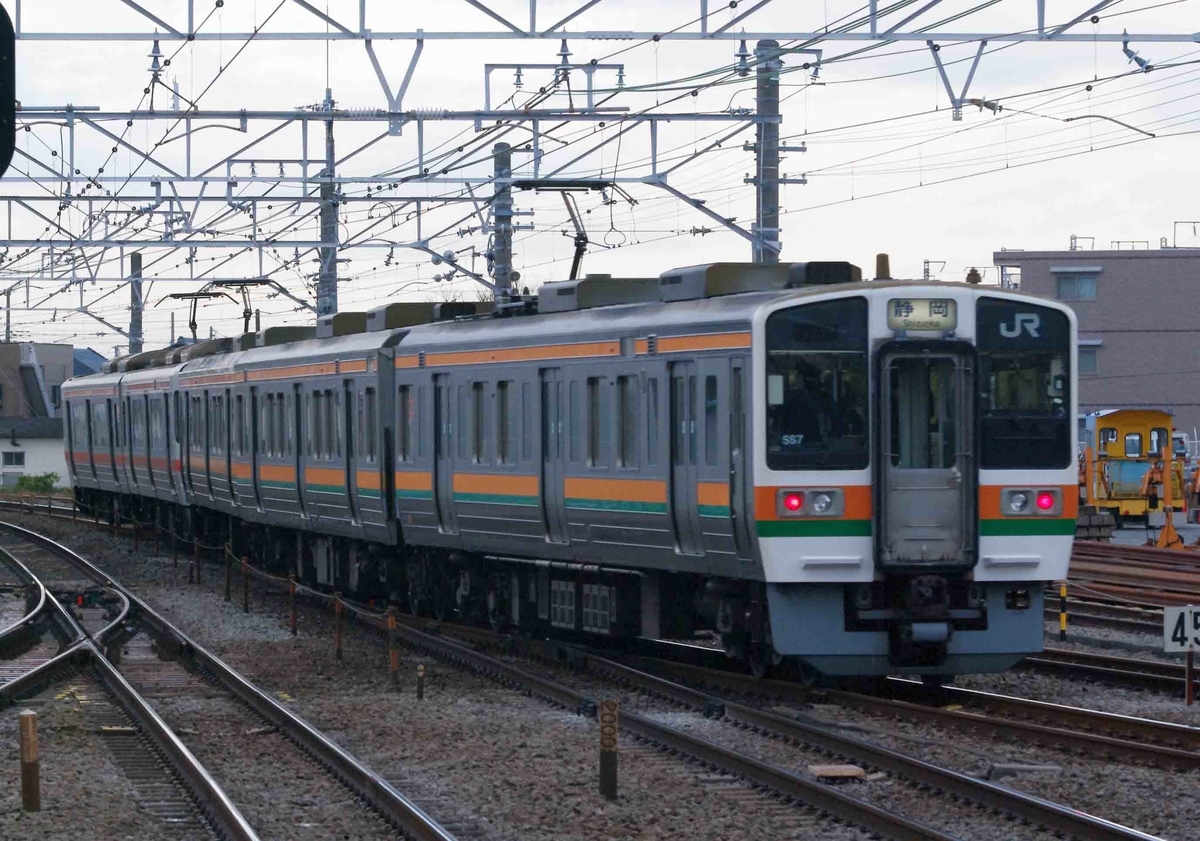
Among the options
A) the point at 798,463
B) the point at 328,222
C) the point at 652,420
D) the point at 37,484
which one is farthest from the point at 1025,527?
the point at 37,484

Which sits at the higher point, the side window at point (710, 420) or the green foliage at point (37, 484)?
the side window at point (710, 420)

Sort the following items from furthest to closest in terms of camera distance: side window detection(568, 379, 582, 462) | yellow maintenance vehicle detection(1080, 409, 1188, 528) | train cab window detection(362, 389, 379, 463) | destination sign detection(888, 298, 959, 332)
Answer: yellow maintenance vehicle detection(1080, 409, 1188, 528) → train cab window detection(362, 389, 379, 463) → side window detection(568, 379, 582, 462) → destination sign detection(888, 298, 959, 332)

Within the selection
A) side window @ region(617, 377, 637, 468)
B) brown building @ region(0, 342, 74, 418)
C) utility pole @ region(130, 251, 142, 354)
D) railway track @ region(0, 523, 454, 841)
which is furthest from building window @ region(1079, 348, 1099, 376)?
brown building @ region(0, 342, 74, 418)

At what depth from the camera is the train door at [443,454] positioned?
1731 centimetres

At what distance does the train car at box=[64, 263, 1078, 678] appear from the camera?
481 inches

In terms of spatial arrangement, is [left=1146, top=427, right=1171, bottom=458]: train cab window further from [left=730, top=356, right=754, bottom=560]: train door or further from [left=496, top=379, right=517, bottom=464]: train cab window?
[left=730, top=356, right=754, bottom=560]: train door

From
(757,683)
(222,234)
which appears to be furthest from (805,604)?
(222,234)

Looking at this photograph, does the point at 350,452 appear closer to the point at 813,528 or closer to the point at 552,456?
the point at 552,456

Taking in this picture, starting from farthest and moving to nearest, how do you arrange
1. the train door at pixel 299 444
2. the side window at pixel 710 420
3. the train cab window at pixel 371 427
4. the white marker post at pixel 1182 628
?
the train door at pixel 299 444
the train cab window at pixel 371 427
the side window at pixel 710 420
the white marker post at pixel 1182 628

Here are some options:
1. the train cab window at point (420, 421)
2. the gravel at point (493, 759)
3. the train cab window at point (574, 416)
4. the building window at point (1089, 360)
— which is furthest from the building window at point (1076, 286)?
the train cab window at point (574, 416)

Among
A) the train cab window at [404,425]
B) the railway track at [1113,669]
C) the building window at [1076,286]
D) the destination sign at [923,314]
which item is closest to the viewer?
the destination sign at [923,314]

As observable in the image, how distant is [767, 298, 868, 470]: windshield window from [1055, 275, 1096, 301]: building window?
166 ft

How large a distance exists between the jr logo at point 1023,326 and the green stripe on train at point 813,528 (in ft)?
5.25

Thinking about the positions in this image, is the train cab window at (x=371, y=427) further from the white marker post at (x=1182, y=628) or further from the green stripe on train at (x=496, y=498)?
the white marker post at (x=1182, y=628)
